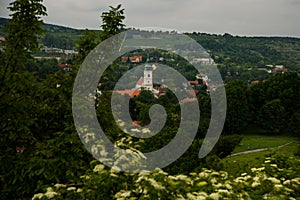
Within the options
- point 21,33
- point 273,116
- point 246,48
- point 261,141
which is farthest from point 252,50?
point 21,33

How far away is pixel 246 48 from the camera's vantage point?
130375 mm

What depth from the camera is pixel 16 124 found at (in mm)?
5648

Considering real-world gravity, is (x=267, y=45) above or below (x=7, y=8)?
above

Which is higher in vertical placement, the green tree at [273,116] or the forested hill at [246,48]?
the forested hill at [246,48]

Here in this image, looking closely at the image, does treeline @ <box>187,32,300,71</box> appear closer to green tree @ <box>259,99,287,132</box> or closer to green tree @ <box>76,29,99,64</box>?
green tree @ <box>259,99,287,132</box>

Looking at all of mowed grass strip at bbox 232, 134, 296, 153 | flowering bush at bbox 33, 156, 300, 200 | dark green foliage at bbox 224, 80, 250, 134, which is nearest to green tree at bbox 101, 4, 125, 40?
flowering bush at bbox 33, 156, 300, 200

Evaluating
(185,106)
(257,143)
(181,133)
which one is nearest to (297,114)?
(257,143)

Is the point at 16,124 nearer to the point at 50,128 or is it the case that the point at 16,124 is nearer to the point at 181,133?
the point at 50,128

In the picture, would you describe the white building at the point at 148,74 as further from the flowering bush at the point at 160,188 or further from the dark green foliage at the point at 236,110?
the flowering bush at the point at 160,188

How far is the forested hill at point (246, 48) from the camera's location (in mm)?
104062

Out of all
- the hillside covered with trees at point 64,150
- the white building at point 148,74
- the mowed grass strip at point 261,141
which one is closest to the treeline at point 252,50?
the white building at point 148,74

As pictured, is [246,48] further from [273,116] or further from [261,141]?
[261,141]

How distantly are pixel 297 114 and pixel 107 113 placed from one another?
37557 millimetres

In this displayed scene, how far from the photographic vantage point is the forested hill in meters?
104
